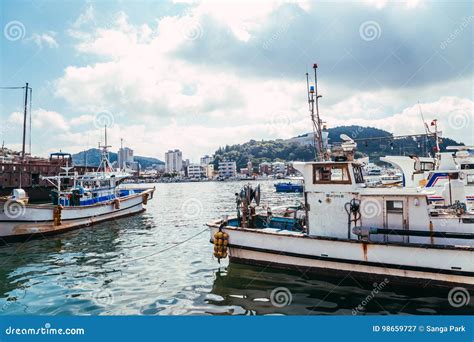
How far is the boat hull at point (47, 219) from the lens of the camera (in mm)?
18859

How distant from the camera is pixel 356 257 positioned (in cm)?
1091

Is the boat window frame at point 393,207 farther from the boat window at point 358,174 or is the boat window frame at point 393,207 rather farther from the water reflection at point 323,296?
the water reflection at point 323,296

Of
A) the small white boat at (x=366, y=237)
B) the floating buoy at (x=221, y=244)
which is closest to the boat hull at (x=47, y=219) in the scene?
the floating buoy at (x=221, y=244)

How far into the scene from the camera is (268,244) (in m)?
12.4

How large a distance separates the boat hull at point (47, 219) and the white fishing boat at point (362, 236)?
13718 mm

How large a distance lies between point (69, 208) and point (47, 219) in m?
1.91

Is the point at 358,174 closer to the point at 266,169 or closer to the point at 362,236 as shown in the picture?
the point at 362,236

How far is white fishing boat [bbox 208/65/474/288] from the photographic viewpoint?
10039 millimetres

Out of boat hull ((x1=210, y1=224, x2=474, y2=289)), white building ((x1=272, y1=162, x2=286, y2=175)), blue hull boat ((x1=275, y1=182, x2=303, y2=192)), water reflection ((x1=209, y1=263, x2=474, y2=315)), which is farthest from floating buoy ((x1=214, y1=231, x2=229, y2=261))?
white building ((x1=272, y1=162, x2=286, y2=175))

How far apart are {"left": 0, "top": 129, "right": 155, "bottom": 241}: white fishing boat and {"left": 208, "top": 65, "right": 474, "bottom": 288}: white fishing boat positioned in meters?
13.8

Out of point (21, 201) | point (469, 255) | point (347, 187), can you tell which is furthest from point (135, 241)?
point (469, 255)

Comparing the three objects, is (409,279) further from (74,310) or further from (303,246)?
(74,310)

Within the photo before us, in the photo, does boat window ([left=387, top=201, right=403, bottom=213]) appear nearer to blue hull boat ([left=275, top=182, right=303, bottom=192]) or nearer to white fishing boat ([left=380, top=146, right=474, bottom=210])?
white fishing boat ([left=380, top=146, right=474, bottom=210])

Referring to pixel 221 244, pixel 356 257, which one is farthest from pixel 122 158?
pixel 356 257
